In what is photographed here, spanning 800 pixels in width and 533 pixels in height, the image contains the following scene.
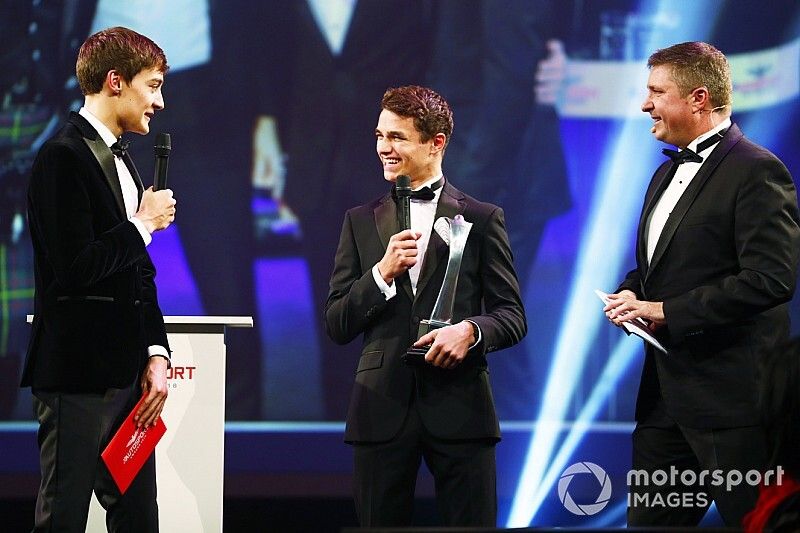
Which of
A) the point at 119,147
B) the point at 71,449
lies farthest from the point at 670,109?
the point at 71,449

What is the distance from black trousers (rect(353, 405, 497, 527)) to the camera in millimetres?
2793

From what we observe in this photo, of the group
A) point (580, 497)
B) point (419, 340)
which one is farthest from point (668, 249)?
point (580, 497)

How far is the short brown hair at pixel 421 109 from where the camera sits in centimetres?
297

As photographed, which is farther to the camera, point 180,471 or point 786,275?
point 180,471

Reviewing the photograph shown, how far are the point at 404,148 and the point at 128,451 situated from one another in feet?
3.76

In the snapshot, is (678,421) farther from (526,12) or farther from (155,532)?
(526,12)

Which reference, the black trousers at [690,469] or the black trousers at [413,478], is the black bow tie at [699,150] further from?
the black trousers at [413,478]

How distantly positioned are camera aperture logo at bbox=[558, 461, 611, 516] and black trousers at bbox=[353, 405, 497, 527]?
1988 mm

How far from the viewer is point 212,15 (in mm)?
5137

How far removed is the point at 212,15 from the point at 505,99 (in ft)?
5.09

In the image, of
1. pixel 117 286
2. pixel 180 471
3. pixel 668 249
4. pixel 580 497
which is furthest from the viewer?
pixel 580 497

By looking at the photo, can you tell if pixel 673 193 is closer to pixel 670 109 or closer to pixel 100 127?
pixel 670 109

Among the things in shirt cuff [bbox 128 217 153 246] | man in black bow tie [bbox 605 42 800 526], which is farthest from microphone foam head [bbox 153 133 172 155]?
man in black bow tie [bbox 605 42 800 526]

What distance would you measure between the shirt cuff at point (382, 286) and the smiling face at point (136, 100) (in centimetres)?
73
